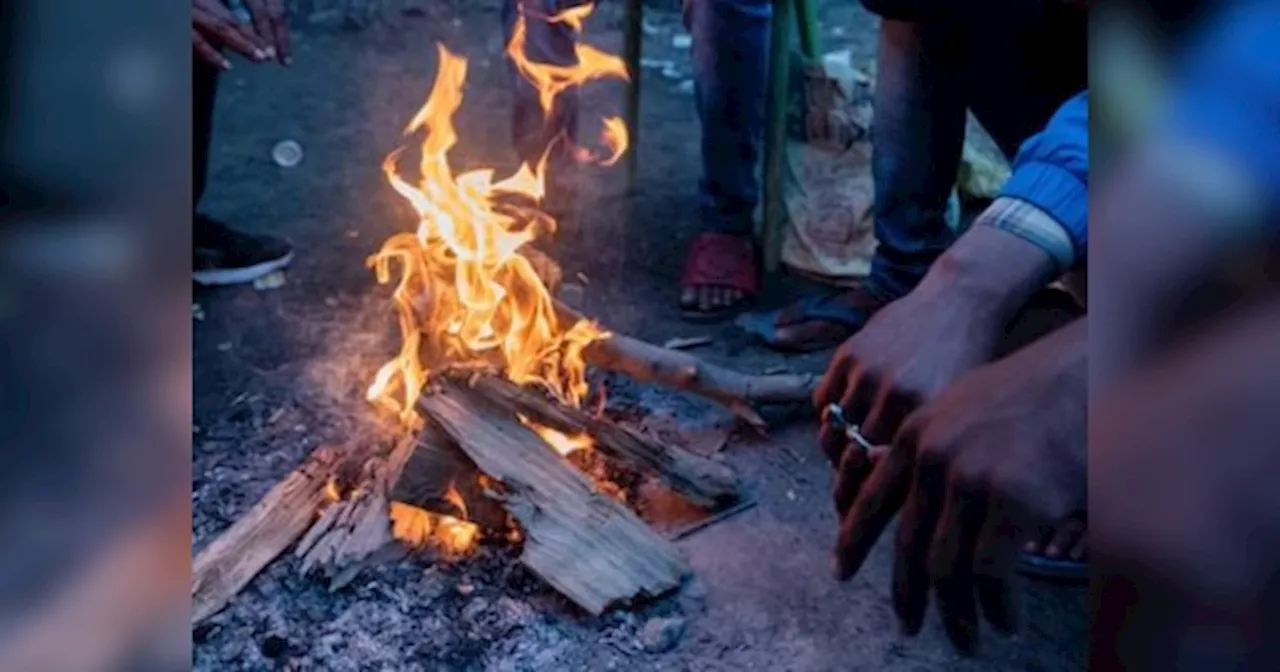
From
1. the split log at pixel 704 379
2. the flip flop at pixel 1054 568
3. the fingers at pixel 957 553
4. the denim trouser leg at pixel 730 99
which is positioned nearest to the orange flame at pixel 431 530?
the split log at pixel 704 379

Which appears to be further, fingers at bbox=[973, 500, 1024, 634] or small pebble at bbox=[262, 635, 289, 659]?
small pebble at bbox=[262, 635, 289, 659]

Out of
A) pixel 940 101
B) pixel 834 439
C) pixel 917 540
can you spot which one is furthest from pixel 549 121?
pixel 917 540

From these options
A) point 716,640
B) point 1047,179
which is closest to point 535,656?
point 716,640

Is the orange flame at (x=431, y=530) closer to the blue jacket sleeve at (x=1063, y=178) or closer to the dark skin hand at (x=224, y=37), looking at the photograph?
the dark skin hand at (x=224, y=37)

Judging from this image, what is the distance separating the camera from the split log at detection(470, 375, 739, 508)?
2.12 m

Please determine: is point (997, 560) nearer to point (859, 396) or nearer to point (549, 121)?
point (859, 396)

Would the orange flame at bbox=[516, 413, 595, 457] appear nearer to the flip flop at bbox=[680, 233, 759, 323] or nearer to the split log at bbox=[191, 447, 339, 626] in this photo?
the split log at bbox=[191, 447, 339, 626]

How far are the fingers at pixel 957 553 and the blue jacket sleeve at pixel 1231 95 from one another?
39 centimetres

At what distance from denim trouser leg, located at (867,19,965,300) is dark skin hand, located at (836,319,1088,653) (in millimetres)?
695

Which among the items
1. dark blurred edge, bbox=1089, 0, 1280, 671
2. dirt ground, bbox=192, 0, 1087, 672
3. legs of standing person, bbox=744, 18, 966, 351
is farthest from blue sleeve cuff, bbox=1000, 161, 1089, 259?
dirt ground, bbox=192, 0, 1087, 672

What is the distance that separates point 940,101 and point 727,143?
92 cm

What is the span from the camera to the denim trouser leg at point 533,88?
9.84ft

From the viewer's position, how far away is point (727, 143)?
2.94 m

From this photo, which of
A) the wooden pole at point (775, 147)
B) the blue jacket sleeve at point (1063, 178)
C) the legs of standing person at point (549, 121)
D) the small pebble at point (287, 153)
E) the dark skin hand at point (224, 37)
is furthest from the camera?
the small pebble at point (287, 153)
